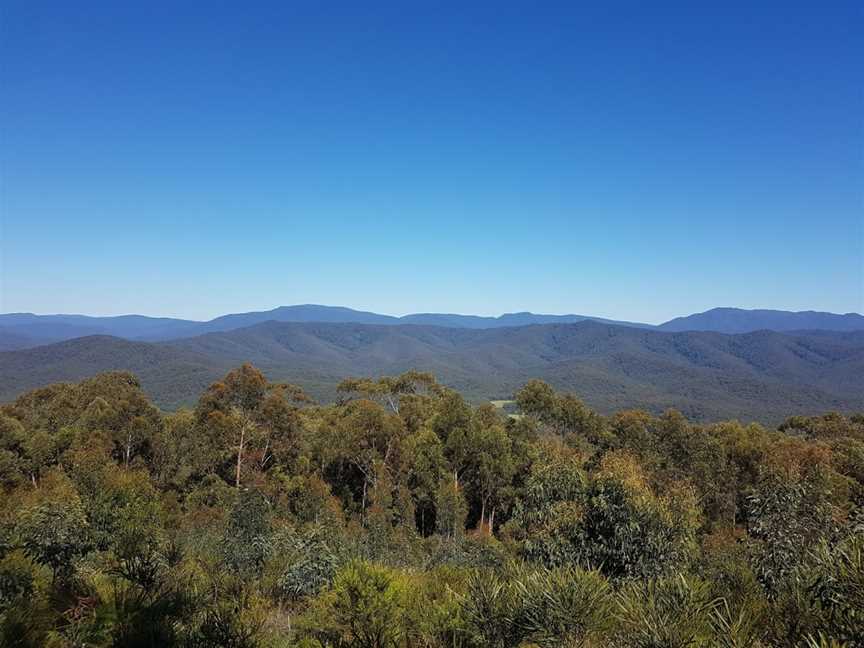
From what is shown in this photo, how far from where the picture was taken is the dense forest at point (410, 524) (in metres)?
8.49

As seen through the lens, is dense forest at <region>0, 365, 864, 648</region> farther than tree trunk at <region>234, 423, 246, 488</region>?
No

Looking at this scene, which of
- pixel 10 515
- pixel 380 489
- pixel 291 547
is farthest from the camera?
pixel 380 489

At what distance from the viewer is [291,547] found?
2188 cm

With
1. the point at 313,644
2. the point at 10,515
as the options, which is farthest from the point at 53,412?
the point at 313,644

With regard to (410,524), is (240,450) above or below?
above

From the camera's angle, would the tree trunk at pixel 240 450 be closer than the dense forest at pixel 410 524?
No

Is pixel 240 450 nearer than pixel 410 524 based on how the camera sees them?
No

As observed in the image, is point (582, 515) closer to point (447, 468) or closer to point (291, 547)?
point (291, 547)

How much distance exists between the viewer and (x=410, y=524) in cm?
3394

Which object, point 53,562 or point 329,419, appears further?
point 329,419

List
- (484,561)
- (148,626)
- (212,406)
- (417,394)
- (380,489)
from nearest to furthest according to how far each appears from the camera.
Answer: (148,626) < (484,561) < (380,489) < (212,406) < (417,394)

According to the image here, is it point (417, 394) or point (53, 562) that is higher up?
point (417, 394)

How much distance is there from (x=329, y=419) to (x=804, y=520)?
32993 millimetres

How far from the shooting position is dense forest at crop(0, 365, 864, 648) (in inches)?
334
